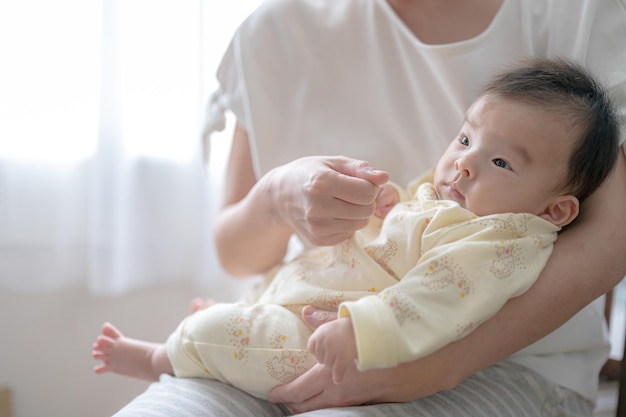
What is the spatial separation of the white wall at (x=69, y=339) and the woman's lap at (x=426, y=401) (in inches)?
29.4

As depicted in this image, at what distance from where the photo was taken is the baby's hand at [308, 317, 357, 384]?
2.45 ft

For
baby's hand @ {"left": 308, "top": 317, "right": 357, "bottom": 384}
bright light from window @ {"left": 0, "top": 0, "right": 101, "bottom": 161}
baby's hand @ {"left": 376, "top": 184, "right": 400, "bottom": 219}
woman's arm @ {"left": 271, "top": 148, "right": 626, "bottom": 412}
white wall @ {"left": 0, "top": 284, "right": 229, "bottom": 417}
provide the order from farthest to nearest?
white wall @ {"left": 0, "top": 284, "right": 229, "bottom": 417} < bright light from window @ {"left": 0, "top": 0, "right": 101, "bottom": 161} < baby's hand @ {"left": 376, "top": 184, "right": 400, "bottom": 219} < woman's arm @ {"left": 271, "top": 148, "right": 626, "bottom": 412} < baby's hand @ {"left": 308, "top": 317, "right": 357, "bottom": 384}

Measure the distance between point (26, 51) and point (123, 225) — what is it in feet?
1.46

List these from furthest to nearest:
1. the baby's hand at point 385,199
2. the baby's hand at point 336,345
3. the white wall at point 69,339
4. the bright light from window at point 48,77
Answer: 1. the white wall at point 69,339
2. the bright light from window at point 48,77
3. the baby's hand at point 385,199
4. the baby's hand at point 336,345

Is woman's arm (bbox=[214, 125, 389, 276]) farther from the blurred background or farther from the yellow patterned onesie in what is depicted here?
the blurred background

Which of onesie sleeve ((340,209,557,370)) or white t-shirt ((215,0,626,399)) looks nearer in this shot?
onesie sleeve ((340,209,557,370))

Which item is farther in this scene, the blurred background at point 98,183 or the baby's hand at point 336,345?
the blurred background at point 98,183

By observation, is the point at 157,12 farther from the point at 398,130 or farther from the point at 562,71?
the point at 562,71

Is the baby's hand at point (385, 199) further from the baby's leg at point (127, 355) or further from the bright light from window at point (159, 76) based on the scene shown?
the bright light from window at point (159, 76)

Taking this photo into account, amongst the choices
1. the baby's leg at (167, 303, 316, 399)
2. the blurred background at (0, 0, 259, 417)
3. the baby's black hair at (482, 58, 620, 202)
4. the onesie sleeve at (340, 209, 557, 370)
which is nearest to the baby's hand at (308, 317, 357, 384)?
the onesie sleeve at (340, 209, 557, 370)

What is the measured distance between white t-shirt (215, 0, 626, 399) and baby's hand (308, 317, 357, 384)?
39 centimetres

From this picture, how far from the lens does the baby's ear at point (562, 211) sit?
0.91m

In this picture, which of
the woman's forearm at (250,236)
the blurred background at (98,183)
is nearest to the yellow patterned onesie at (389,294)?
the woman's forearm at (250,236)

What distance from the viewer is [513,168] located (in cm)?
88
